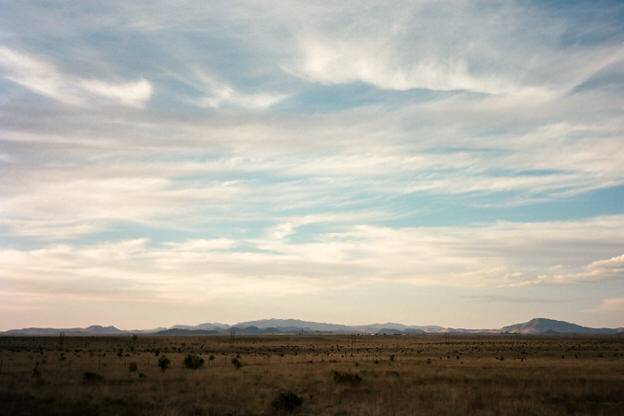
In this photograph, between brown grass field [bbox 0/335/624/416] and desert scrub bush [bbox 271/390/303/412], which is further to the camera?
desert scrub bush [bbox 271/390/303/412]

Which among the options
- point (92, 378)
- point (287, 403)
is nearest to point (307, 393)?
point (287, 403)

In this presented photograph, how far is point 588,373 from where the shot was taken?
37062 millimetres

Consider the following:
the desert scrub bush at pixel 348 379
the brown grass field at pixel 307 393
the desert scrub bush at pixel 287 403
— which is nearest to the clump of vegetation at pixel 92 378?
the brown grass field at pixel 307 393

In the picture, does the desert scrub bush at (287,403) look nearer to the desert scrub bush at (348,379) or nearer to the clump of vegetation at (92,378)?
the desert scrub bush at (348,379)

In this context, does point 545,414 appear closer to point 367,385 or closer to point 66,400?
point 367,385

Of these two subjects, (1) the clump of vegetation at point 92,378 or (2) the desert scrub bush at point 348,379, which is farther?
(2) the desert scrub bush at point 348,379

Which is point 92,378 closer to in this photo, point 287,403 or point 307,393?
point 307,393

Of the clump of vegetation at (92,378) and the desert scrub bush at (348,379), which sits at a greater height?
the clump of vegetation at (92,378)

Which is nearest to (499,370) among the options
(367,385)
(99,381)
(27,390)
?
(367,385)

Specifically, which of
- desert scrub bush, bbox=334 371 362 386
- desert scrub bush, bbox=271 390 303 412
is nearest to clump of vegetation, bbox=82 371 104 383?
desert scrub bush, bbox=271 390 303 412

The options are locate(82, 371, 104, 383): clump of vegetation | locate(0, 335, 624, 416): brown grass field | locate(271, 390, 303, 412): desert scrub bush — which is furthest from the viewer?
locate(82, 371, 104, 383): clump of vegetation

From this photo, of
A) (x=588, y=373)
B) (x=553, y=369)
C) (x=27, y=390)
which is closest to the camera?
(x=27, y=390)

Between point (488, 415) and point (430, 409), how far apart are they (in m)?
2.27

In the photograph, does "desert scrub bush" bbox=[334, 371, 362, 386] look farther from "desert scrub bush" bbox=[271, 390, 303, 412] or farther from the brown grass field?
"desert scrub bush" bbox=[271, 390, 303, 412]
